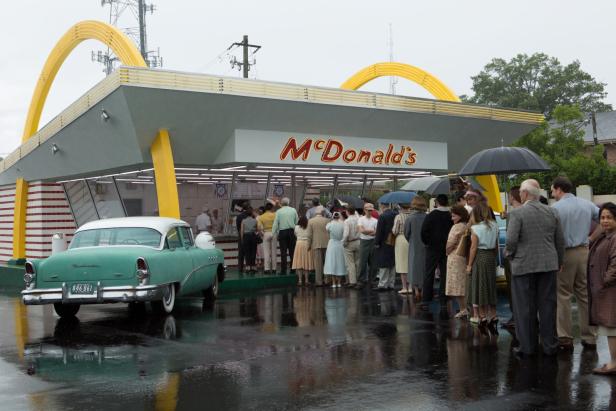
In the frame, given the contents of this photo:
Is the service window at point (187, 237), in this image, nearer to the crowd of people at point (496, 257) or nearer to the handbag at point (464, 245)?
the crowd of people at point (496, 257)

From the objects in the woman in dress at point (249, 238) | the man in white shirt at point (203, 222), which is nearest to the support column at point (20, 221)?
the man in white shirt at point (203, 222)

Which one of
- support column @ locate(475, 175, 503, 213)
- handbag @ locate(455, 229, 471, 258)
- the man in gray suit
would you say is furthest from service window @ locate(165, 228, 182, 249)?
support column @ locate(475, 175, 503, 213)

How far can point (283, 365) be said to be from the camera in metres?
7.18

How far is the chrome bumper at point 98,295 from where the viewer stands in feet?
31.8

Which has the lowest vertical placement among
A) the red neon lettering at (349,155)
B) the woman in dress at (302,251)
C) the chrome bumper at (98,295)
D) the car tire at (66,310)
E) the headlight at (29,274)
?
the car tire at (66,310)

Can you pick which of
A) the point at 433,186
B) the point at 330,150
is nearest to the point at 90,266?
the point at 433,186

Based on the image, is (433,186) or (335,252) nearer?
(335,252)

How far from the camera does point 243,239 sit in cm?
1650

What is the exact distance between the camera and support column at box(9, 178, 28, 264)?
22281mm

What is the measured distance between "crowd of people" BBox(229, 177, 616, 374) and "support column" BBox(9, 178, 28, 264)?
451 inches

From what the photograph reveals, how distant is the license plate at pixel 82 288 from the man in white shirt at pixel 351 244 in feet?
19.9

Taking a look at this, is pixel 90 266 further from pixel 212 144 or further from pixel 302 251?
pixel 212 144

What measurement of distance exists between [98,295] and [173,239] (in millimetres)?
1835

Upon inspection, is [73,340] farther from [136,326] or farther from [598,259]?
[598,259]
